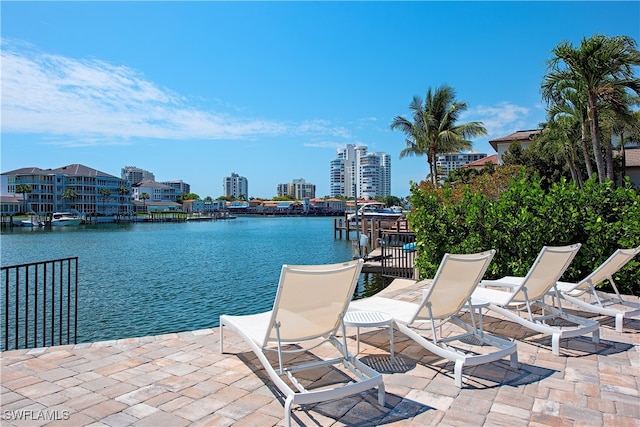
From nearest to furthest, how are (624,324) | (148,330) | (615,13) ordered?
(624,324)
(148,330)
(615,13)

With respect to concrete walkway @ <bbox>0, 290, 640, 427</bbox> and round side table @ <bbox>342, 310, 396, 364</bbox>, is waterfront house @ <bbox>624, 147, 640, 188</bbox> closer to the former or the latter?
concrete walkway @ <bbox>0, 290, 640, 427</bbox>

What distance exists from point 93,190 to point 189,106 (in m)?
86.4

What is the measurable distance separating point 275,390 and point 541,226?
5.70 metres

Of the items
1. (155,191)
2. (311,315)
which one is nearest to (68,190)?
(155,191)

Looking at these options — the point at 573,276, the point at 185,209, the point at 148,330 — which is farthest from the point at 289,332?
the point at 185,209

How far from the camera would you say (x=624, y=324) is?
516 centimetres

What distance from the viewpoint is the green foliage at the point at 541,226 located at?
6.75 meters

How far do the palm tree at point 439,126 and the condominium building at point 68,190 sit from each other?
83243 mm

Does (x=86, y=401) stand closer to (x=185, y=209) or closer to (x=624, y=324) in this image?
(x=624, y=324)

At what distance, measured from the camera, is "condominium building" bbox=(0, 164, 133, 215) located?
87.7m

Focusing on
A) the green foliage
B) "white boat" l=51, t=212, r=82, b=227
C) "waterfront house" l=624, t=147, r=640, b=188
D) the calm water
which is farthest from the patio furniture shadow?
"white boat" l=51, t=212, r=82, b=227

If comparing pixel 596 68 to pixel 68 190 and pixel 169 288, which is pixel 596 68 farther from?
pixel 68 190

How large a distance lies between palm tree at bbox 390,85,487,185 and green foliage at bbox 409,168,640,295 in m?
19.9

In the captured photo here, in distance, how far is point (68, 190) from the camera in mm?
88188
